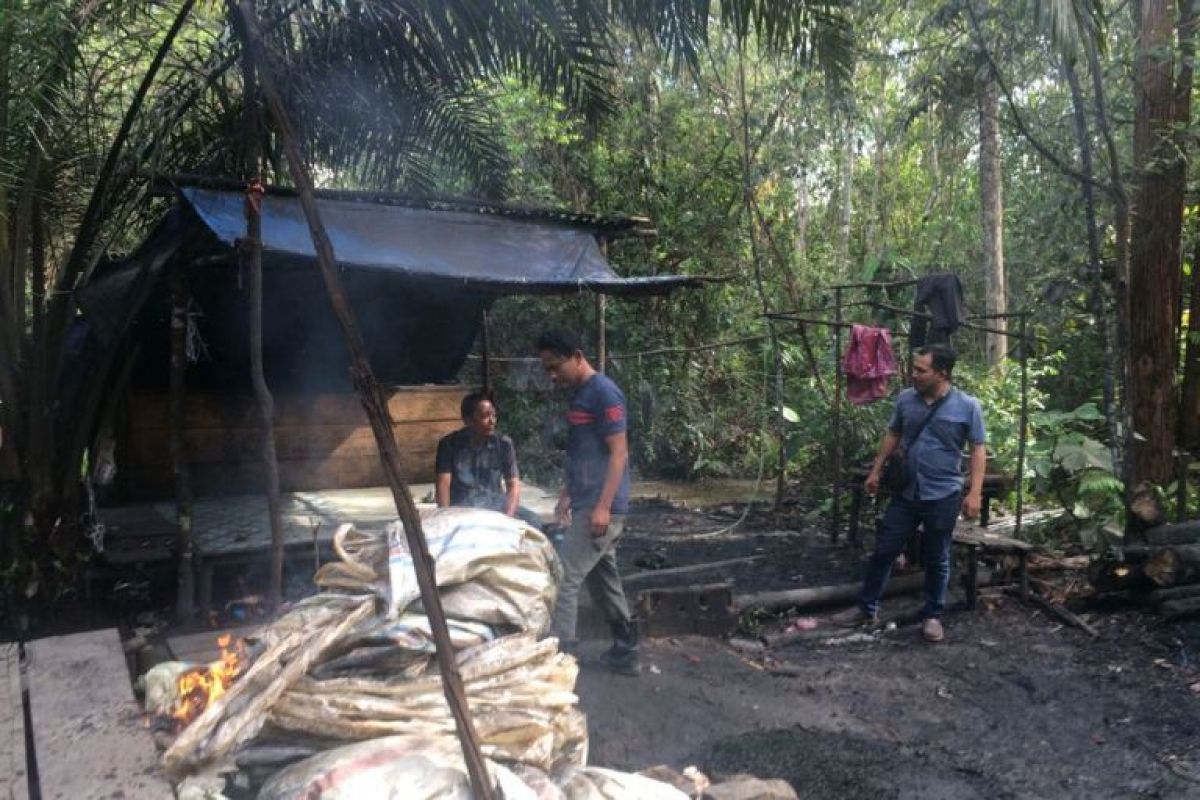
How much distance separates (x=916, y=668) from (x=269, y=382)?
19.1 feet

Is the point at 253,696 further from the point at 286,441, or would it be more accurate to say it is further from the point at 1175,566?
the point at 1175,566

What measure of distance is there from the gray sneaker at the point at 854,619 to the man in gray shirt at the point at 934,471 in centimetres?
34

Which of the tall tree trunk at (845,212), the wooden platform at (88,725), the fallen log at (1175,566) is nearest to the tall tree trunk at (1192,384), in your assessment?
the fallen log at (1175,566)

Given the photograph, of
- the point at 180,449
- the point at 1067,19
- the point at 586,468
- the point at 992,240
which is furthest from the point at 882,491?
the point at 992,240

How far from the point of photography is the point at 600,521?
5.16 m

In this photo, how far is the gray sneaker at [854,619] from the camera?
669 cm

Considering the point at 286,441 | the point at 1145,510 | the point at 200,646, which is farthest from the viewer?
the point at 286,441

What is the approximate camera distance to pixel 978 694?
18.1ft

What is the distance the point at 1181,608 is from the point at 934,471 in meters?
2.00

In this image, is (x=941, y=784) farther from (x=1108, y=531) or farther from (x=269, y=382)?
(x=269, y=382)

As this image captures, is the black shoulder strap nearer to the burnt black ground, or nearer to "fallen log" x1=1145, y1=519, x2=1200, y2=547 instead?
the burnt black ground

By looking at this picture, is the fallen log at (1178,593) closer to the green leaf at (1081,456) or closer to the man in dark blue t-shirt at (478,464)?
the green leaf at (1081,456)

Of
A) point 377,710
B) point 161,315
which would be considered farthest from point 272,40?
point 377,710

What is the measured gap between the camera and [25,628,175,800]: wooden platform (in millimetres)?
2324
